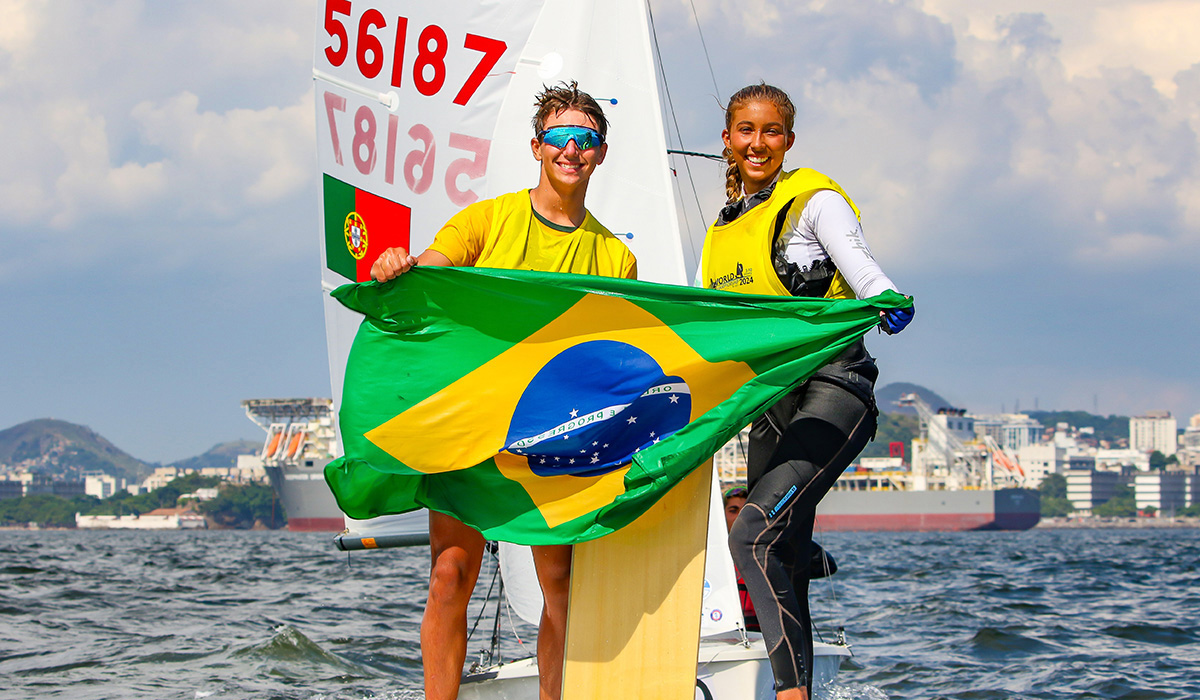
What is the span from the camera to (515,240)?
2.70 m

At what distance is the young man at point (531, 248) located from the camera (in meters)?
2.68

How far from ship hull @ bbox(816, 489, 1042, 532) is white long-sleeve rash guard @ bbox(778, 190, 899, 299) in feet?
199

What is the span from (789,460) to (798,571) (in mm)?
396

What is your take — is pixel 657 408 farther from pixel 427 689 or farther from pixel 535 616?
pixel 535 616

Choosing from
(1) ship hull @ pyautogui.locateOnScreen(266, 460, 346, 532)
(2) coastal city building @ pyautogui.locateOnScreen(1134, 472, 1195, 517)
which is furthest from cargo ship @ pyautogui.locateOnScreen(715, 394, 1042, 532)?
(2) coastal city building @ pyautogui.locateOnScreen(1134, 472, 1195, 517)

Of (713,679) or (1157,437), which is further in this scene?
(1157,437)

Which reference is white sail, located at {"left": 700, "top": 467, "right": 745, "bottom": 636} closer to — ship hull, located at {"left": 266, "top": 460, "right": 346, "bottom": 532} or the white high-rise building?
ship hull, located at {"left": 266, "top": 460, "right": 346, "bottom": 532}

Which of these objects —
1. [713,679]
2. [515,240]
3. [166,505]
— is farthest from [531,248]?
[166,505]

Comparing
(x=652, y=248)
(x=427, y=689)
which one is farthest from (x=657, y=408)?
(x=652, y=248)

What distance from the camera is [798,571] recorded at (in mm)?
2826

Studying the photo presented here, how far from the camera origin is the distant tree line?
90.4 m

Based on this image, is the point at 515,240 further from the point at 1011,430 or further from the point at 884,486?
the point at 1011,430

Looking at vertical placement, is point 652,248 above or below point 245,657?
above

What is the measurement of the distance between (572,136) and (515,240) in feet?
0.99
